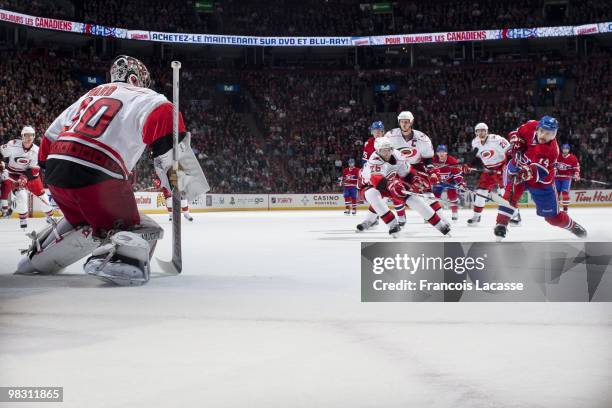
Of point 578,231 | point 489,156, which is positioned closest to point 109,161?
point 578,231

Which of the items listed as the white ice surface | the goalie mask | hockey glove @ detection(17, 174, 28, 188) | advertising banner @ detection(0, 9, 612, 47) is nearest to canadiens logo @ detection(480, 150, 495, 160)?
hockey glove @ detection(17, 174, 28, 188)

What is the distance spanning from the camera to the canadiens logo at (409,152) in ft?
34.8

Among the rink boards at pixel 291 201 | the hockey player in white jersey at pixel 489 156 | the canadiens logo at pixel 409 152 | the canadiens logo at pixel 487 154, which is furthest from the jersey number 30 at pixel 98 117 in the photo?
the rink boards at pixel 291 201

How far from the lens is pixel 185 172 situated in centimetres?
464

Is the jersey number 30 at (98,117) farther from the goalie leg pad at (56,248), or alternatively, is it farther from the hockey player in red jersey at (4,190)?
the hockey player in red jersey at (4,190)

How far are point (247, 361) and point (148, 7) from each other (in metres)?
30.0

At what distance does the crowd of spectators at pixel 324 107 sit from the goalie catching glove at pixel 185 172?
1899cm

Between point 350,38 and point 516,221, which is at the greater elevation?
point 350,38

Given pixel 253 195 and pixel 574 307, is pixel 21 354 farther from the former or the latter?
pixel 253 195

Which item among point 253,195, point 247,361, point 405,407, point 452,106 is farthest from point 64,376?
point 452,106

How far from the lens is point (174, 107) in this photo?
457cm

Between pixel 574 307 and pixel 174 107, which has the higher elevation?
pixel 174 107

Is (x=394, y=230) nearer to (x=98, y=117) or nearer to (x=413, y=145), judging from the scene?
(x=413, y=145)

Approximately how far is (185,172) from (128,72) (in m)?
0.86
